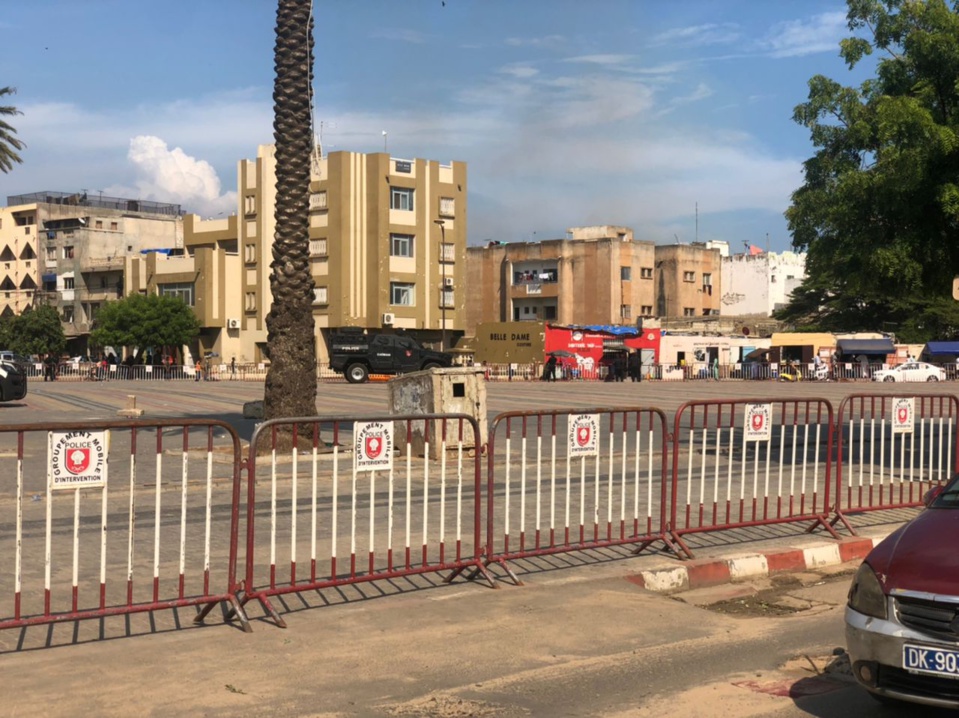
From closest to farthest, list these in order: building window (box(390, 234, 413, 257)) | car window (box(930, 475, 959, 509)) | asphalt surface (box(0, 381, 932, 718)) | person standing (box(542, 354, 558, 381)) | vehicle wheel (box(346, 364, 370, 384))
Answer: asphalt surface (box(0, 381, 932, 718)), car window (box(930, 475, 959, 509)), vehicle wheel (box(346, 364, 370, 384)), person standing (box(542, 354, 558, 381)), building window (box(390, 234, 413, 257))

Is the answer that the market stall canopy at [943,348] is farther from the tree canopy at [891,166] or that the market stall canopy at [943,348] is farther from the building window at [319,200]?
the tree canopy at [891,166]

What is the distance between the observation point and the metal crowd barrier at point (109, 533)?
6.61 metres

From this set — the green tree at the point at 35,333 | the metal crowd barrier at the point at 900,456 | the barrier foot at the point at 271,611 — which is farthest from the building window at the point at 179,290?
the barrier foot at the point at 271,611

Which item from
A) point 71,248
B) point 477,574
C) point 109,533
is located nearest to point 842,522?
point 477,574

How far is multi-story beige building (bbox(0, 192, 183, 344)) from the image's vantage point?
305 feet

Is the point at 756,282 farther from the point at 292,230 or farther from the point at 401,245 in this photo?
the point at 292,230

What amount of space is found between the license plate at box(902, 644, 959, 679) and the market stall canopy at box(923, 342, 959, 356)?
2648 inches

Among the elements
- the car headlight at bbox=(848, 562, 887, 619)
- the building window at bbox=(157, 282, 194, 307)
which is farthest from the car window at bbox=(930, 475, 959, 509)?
the building window at bbox=(157, 282, 194, 307)

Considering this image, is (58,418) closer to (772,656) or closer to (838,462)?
(838,462)

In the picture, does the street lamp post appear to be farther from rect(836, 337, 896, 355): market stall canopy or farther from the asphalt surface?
the asphalt surface

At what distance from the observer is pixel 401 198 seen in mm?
75312

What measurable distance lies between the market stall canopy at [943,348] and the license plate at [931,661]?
67.2m

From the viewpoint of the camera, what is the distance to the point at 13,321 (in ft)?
290

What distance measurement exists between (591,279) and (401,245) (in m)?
22.7
